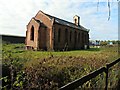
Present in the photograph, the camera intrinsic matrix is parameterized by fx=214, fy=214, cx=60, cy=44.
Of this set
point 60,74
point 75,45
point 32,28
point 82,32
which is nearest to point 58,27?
point 32,28

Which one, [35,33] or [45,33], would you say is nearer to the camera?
[35,33]

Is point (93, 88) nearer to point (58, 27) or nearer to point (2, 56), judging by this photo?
point (2, 56)

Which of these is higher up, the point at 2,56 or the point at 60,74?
the point at 2,56

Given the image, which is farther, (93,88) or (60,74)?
(60,74)

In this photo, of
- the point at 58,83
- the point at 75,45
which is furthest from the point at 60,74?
the point at 75,45

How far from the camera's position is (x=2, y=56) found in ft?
22.9

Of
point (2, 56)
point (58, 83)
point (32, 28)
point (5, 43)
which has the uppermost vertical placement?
point (32, 28)

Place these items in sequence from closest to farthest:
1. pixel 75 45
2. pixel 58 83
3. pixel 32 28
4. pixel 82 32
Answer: pixel 58 83 < pixel 32 28 < pixel 75 45 < pixel 82 32

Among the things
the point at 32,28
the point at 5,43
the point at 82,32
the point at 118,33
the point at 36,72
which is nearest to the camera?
the point at 5,43

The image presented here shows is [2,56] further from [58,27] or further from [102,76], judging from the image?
[58,27]

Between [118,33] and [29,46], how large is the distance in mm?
44324

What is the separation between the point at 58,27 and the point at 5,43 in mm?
44499

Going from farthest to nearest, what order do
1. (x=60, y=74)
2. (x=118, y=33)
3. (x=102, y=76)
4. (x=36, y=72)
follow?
(x=60, y=74)
(x=36, y=72)
(x=118, y=33)
(x=102, y=76)

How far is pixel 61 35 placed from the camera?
5325 centimetres
